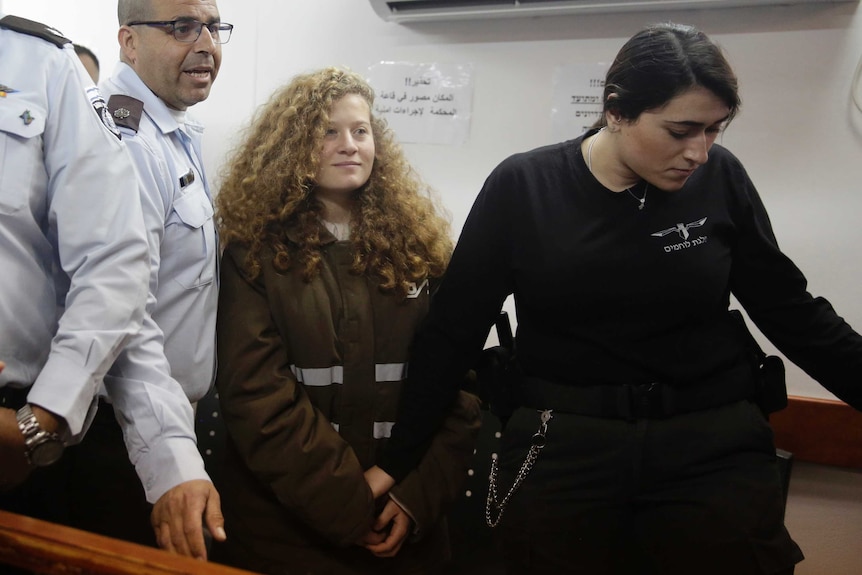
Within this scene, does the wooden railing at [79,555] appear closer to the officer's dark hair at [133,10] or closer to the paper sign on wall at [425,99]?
the officer's dark hair at [133,10]

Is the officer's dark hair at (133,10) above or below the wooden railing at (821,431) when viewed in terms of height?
above

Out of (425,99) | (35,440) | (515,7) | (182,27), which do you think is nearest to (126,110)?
(182,27)

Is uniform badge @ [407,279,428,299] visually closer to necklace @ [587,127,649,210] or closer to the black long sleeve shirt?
the black long sleeve shirt

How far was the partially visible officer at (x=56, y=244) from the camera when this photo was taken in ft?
2.88

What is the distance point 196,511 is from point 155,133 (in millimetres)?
796

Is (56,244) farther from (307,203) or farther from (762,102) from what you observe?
(762,102)

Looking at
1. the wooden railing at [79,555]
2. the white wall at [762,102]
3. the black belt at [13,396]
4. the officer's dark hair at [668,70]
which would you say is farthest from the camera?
the white wall at [762,102]

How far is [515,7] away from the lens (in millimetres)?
1806

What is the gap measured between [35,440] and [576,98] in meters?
1.57

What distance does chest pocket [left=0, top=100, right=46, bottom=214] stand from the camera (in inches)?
35.3

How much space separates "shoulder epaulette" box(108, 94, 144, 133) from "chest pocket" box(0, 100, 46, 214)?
1.11 ft

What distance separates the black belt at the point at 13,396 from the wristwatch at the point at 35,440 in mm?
104

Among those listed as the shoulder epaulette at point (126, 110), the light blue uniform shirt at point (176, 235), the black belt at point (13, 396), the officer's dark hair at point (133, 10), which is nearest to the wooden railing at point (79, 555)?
the black belt at point (13, 396)

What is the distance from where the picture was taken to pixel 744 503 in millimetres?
1096
